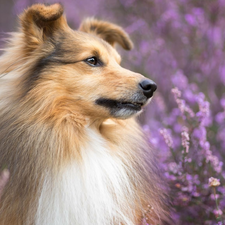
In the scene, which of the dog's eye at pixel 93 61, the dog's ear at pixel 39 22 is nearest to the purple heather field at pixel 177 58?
the dog's eye at pixel 93 61

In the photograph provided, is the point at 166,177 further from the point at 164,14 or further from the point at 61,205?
the point at 164,14

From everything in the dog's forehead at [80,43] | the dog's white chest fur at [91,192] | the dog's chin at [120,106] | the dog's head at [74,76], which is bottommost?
the dog's white chest fur at [91,192]

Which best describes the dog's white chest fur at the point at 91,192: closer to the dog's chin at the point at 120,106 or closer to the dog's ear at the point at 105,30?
the dog's chin at the point at 120,106

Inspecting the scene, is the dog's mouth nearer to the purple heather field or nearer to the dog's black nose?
the dog's black nose

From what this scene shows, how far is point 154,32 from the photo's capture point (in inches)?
216

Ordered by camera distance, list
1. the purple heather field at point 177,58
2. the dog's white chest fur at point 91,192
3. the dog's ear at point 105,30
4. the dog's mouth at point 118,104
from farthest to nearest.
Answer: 1. the purple heather field at point 177,58
2. the dog's ear at point 105,30
3. the dog's mouth at point 118,104
4. the dog's white chest fur at point 91,192

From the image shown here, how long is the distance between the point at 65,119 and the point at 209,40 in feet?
10.9

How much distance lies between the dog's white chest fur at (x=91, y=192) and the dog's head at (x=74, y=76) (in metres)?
0.29

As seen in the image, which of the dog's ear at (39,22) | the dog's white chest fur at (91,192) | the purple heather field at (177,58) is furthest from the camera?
the purple heather field at (177,58)

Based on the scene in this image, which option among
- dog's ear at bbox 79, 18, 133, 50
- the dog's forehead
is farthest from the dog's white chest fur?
dog's ear at bbox 79, 18, 133, 50

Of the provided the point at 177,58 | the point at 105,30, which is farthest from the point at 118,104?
the point at 177,58

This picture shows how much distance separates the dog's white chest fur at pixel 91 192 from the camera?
230 centimetres

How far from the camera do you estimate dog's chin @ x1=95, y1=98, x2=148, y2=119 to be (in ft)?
8.50

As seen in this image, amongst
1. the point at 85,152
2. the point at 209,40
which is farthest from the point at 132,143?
the point at 209,40
